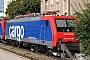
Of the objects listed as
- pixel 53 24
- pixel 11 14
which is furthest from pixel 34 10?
pixel 53 24

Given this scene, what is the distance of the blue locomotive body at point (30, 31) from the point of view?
20.5m

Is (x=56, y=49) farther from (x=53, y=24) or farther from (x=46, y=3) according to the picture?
(x=46, y=3)

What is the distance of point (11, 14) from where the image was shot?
218 ft

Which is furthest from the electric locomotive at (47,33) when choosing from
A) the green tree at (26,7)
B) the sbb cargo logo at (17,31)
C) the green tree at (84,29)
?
the green tree at (26,7)

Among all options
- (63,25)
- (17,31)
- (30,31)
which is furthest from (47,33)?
(17,31)

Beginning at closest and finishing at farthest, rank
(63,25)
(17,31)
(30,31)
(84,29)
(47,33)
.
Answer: (84,29)
(63,25)
(47,33)
(30,31)
(17,31)

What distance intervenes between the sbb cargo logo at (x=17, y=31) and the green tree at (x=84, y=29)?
49.7 feet

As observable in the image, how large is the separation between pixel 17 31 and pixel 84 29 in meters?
17.2

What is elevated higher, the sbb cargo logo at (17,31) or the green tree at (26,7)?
the green tree at (26,7)

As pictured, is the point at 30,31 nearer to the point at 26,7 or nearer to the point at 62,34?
the point at 62,34

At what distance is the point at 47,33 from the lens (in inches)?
792

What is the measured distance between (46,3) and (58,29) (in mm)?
34554

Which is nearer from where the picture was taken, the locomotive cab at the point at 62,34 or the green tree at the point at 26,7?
the locomotive cab at the point at 62,34

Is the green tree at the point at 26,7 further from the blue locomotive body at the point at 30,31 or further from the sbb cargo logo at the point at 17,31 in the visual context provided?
the sbb cargo logo at the point at 17,31
